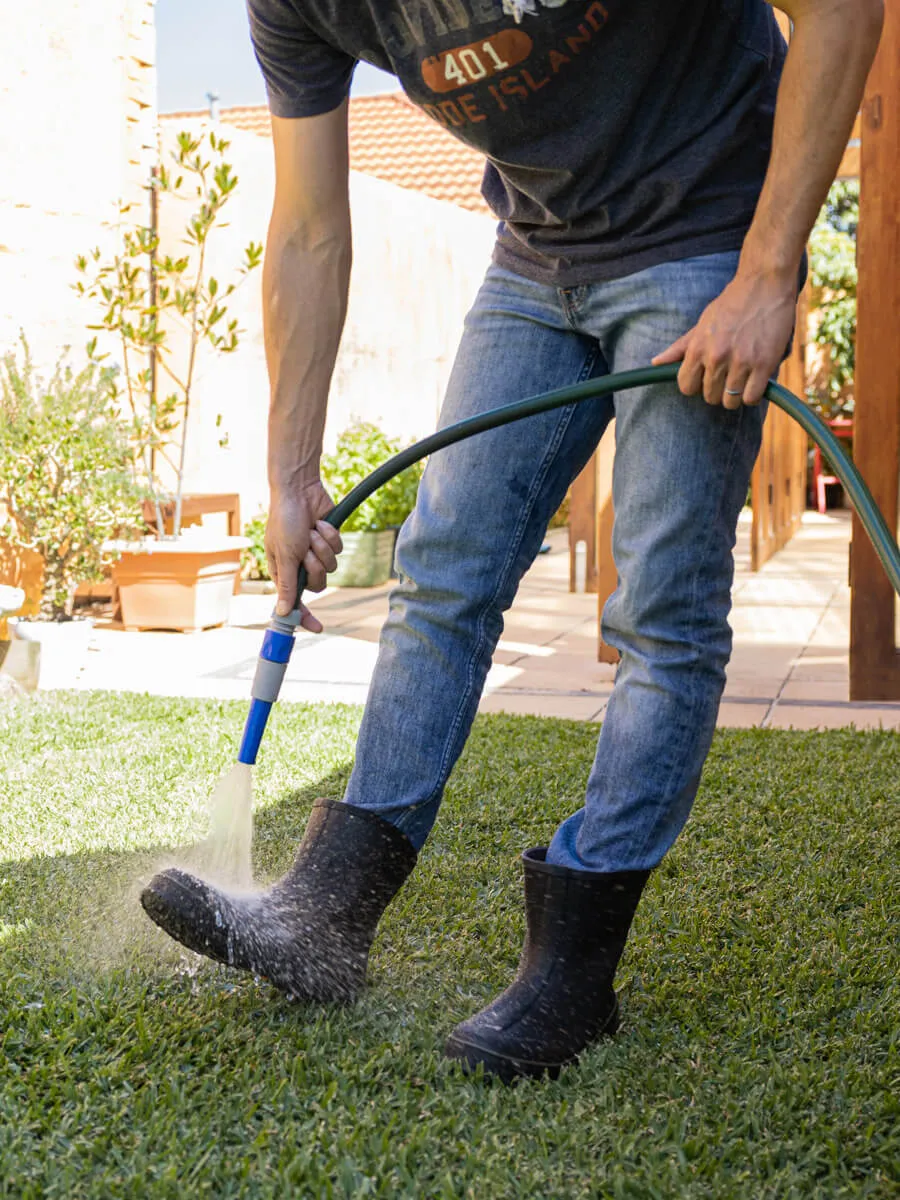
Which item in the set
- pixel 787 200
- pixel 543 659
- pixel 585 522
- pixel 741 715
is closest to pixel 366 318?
pixel 585 522

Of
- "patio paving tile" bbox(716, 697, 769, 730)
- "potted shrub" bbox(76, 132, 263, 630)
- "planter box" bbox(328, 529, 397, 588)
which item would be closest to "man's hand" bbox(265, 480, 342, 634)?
"patio paving tile" bbox(716, 697, 769, 730)

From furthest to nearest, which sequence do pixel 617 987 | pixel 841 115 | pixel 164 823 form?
1. pixel 164 823
2. pixel 617 987
3. pixel 841 115

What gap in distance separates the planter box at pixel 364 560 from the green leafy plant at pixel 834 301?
581 centimetres

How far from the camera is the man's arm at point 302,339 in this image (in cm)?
155

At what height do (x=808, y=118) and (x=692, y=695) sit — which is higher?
(x=808, y=118)

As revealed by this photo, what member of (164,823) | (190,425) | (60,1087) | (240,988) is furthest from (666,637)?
(190,425)

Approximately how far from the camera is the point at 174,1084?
129 cm

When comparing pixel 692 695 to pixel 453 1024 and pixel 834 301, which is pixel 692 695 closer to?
pixel 453 1024

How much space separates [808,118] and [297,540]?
0.73 meters

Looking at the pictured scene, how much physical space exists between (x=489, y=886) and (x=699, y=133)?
3.54 ft

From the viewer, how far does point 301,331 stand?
1.58m

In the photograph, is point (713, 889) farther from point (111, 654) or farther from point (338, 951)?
point (111, 654)

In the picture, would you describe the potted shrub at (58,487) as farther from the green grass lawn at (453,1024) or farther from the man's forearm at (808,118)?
the man's forearm at (808,118)

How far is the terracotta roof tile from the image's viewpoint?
12.2 meters
